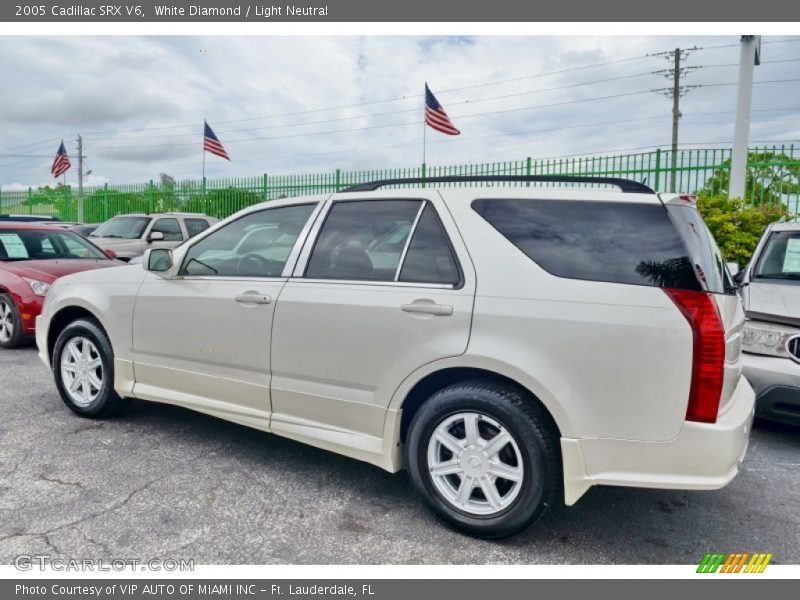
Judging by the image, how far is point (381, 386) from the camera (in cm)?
303

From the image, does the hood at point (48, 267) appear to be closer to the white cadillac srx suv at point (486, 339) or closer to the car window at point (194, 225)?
the white cadillac srx suv at point (486, 339)

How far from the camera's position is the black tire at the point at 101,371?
4.29m

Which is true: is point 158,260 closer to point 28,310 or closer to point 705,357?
point 705,357

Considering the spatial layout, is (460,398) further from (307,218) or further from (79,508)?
(79,508)

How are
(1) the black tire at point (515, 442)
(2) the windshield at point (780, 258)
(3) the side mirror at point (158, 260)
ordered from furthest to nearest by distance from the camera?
(2) the windshield at point (780, 258) < (3) the side mirror at point (158, 260) < (1) the black tire at point (515, 442)

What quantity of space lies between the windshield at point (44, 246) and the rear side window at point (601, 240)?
6.95 metres

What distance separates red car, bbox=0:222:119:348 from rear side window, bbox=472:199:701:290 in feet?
20.2

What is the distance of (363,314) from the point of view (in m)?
3.07

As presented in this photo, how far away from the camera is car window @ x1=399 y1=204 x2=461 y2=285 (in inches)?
116

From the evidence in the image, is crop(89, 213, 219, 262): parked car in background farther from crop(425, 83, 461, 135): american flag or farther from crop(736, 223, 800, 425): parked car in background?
crop(736, 223, 800, 425): parked car in background

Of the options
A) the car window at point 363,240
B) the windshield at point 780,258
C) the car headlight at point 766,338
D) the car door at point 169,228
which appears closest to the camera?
the car window at point 363,240

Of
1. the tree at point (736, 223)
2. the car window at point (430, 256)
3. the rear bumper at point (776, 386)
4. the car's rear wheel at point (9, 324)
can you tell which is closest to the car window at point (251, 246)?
the car window at point (430, 256)

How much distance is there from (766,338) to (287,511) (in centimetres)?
344

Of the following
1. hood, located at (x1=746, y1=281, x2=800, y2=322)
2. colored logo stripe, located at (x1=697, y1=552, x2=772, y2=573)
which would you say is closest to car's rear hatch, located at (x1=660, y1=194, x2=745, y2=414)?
colored logo stripe, located at (x1=697, y1=552, x2=772, y2=573)
